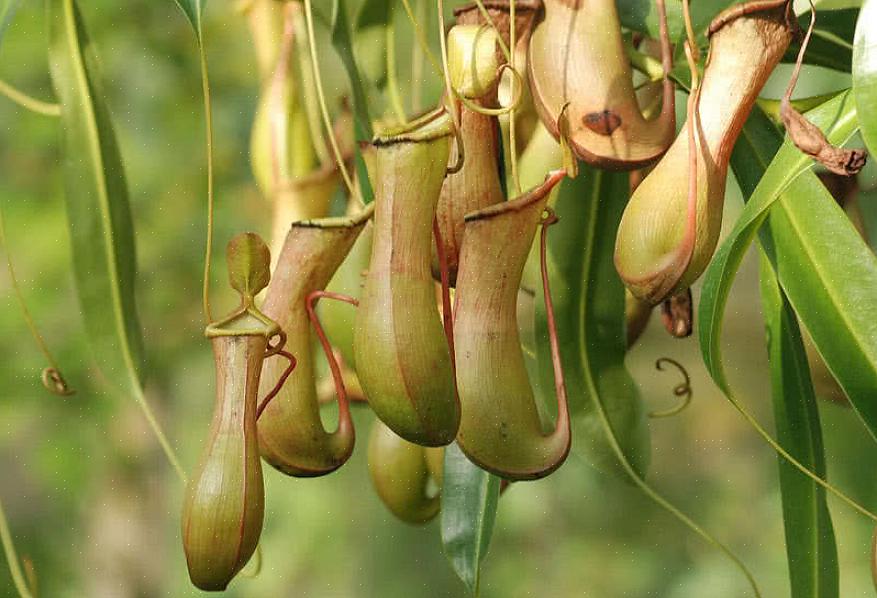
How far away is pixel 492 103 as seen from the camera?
23.4 inches

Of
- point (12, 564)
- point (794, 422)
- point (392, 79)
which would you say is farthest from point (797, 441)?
point (12, 564)

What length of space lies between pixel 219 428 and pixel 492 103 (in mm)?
215

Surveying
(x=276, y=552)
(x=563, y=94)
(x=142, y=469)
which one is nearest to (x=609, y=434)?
(x=563, y=94)

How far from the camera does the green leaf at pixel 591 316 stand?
0.70 metres

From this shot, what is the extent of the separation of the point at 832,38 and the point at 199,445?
1555mm

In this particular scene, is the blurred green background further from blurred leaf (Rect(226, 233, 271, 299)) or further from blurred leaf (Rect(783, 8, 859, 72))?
blurred leaf (Rect(226, 233, 271, 299))

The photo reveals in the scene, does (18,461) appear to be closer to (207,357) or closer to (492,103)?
(207,357)

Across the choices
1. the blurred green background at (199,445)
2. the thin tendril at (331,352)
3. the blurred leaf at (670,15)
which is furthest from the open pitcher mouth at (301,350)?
the blurred green background at (199,445)

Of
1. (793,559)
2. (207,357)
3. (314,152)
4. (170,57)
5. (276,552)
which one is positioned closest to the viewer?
(793,559)

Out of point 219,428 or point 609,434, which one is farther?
point 609,434

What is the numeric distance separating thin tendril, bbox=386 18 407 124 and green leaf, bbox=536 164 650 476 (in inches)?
4.8

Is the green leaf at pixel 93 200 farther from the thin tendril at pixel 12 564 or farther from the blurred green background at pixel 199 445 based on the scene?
the blurred green background at pixel 199 445

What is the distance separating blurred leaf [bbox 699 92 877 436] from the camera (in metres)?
0.52

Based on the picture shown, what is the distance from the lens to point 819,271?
55 centimetres
